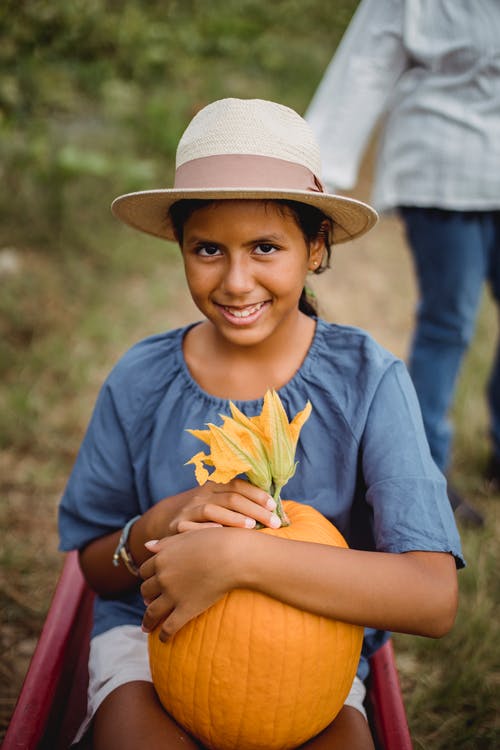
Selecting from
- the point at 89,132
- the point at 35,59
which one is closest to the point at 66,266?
the point at 35,59

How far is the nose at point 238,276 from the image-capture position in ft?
5.39

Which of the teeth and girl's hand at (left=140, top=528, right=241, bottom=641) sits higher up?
the teeth

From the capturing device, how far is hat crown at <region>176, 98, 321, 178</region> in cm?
159

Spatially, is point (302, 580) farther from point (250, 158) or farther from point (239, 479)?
point (250, 158)

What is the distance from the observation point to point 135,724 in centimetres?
151

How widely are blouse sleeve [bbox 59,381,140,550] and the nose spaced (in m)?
0.49

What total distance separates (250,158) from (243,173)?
0.13 ft

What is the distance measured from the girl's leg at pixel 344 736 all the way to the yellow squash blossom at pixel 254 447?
0.58 metres

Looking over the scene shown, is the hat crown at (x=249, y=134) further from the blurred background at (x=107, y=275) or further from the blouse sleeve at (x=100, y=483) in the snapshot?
the blurred background at (x=107, y=275)

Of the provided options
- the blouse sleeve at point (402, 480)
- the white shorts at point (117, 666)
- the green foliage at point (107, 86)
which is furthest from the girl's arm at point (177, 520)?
the green foliage at point (107, 86)

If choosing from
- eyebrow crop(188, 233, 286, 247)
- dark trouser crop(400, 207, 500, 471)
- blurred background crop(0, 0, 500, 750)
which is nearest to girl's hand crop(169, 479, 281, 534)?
eyebrow crop(188, 233, 286, 247)

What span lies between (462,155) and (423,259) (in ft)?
1.46

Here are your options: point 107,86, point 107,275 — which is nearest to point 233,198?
point 107,275

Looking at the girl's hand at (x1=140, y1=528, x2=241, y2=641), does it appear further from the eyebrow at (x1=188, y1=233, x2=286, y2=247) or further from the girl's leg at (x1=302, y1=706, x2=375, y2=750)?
the eyebrow at (x1=188, y1=233, x2=286, y2=247)
